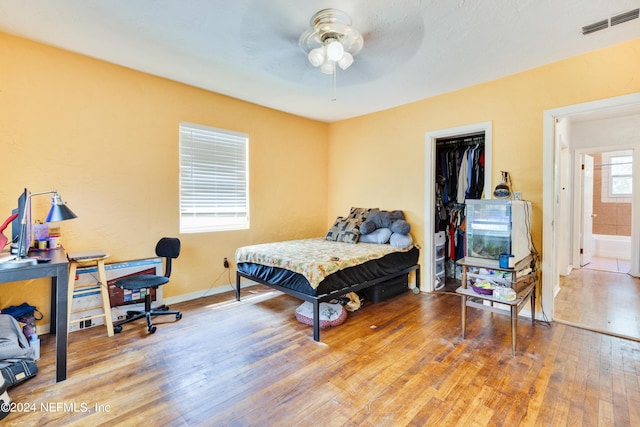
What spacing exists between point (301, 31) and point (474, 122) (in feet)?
7.64

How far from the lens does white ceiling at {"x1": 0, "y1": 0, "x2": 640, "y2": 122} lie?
2.06 m

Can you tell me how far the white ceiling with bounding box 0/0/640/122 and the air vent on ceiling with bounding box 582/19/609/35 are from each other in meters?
0.04

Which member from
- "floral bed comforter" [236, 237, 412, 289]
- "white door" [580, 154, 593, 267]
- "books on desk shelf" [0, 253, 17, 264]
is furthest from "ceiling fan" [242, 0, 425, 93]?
"white door" [580, 154, 593, 267]

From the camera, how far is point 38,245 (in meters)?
2.51

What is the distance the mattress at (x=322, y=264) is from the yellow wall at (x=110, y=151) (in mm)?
792

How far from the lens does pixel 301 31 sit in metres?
2.31

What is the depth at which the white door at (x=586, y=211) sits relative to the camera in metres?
5.25

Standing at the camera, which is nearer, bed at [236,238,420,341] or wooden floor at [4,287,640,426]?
wooden floor at [4,287,640,426]

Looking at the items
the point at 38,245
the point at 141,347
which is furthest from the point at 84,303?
the point at 141,347

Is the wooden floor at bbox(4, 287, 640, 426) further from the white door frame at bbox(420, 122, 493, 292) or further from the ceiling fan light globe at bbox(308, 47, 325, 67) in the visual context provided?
the ceiling fan light globe at bbox(308, 47, 325, 67)

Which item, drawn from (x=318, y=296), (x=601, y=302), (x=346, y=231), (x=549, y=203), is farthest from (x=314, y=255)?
(x=601, y=302)

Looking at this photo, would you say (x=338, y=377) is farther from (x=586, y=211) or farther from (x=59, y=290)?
(x=586, y=211)

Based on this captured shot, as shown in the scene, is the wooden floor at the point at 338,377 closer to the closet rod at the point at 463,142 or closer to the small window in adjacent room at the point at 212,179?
the small window in adjacent room at the point at 212,179

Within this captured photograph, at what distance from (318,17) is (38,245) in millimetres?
2975
